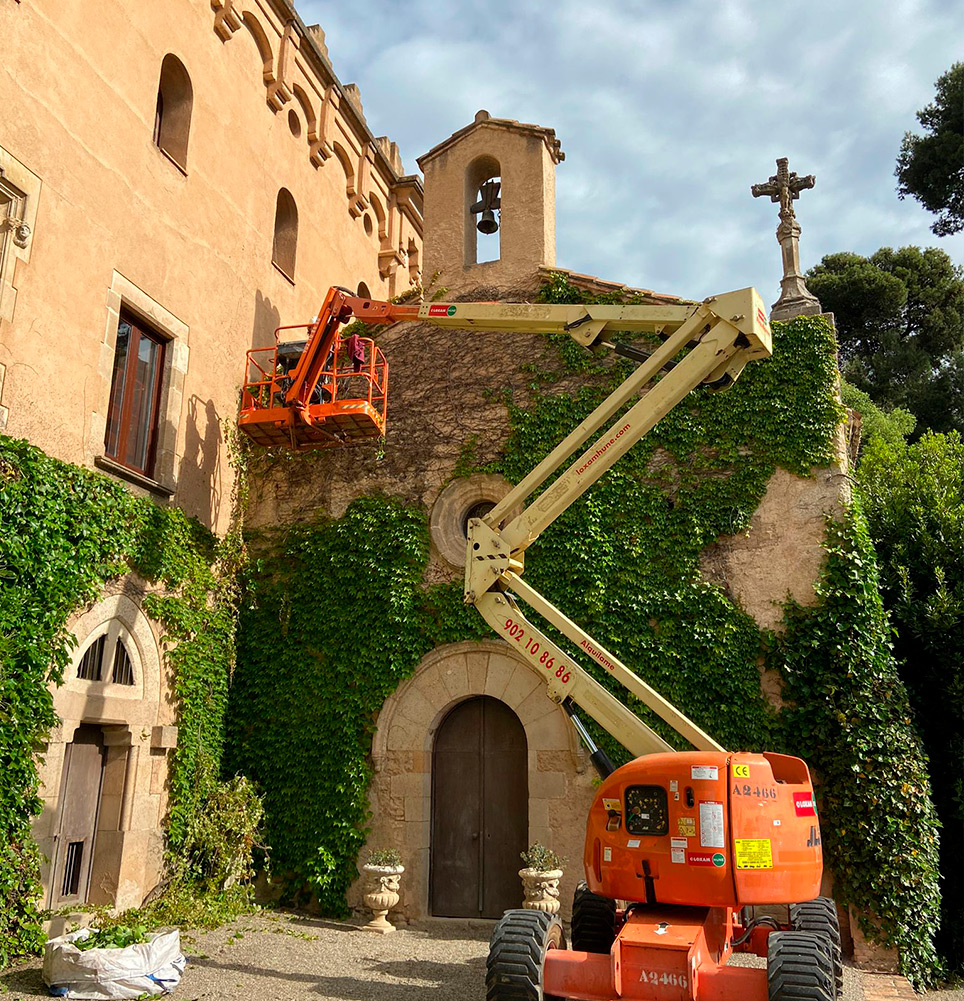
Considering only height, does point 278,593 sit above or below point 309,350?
below

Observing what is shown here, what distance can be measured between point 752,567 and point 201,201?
8.06 meters

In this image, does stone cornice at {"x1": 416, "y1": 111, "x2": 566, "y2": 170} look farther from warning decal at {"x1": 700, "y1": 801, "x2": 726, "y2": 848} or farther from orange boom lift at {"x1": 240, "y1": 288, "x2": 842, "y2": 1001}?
warning decal at {"x1": 700, "y1": 801, "x2": 726, "y2": 848}

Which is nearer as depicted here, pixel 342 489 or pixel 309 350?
pixel 309 350

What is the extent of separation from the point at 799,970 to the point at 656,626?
191 inches

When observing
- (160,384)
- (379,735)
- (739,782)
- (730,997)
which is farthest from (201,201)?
(730,997)

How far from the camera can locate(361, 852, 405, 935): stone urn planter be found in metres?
9.44

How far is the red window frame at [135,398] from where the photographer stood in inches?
395

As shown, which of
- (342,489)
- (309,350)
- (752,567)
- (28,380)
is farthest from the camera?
(342,489)

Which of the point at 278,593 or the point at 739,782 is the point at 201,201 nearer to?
the point at 278,593

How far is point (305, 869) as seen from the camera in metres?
10.1

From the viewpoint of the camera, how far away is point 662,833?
5973mm

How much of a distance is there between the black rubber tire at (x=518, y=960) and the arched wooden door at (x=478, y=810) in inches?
161

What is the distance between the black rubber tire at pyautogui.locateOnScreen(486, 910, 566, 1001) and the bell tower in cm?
808

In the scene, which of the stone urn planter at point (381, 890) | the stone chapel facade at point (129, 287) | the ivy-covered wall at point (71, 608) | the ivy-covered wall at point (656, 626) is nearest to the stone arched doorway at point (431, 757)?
the ivy-covered wall at point (656, 626)
